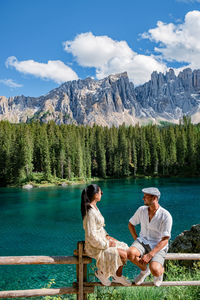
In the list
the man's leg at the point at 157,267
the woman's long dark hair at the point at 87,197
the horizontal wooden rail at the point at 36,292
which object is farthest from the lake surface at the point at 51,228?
the woman's long dark hair at the point at 87,197

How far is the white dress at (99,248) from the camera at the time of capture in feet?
14.7

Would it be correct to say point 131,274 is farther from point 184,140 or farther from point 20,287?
point 184,140

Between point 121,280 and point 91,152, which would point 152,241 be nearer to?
point 121,280

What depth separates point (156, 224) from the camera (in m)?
5.14

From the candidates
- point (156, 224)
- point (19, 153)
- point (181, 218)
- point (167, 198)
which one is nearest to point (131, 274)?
point (156, 224)

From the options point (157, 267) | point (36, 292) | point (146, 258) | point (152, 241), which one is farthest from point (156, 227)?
point (36, 292)

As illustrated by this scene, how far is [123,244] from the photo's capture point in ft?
16.3

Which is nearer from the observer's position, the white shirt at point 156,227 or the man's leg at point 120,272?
the man's leg at point 120,272

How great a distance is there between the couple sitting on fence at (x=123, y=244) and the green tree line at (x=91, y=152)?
6138 centimetres

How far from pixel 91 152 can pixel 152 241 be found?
85.1 meters

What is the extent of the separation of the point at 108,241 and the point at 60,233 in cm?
1909

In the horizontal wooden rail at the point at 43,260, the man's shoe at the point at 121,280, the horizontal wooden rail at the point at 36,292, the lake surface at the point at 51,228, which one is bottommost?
the lake surface at the point at 51,228

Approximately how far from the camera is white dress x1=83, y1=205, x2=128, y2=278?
177 inches

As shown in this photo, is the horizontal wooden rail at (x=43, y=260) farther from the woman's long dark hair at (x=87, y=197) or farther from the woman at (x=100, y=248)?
the woman's long dark hair at (x=87, y=197)
